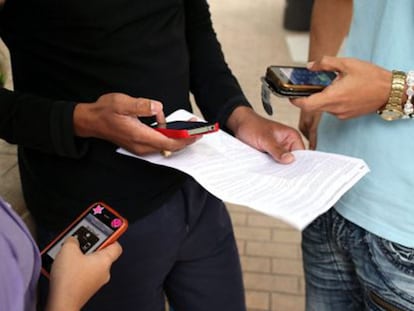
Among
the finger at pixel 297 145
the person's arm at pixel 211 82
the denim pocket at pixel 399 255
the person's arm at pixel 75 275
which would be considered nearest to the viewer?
the person's arm at pixel 75 275

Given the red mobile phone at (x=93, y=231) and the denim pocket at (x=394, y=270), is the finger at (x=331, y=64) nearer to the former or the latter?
the denim pocket at (x=394, y=270)

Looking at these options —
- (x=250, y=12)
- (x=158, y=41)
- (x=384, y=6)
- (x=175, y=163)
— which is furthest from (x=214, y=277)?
(x=250, y=12)

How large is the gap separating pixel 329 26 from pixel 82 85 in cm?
51

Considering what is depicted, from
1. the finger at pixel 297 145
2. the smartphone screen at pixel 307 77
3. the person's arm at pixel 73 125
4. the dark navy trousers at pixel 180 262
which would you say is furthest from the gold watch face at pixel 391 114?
the dark navy trousers at pixel 180 262

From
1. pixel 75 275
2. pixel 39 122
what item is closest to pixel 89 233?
pixel 75 275

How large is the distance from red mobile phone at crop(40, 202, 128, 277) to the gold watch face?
45 centimetres

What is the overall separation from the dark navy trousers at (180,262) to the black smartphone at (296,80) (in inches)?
13.0

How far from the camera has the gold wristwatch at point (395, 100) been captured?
2.66 ft

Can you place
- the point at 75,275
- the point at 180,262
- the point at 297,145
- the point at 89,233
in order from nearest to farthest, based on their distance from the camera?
the point at 75,275, the point at 89,233, the point at 297,145, the point at 180,262

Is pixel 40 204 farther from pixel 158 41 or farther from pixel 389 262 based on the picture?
pixel 389 262

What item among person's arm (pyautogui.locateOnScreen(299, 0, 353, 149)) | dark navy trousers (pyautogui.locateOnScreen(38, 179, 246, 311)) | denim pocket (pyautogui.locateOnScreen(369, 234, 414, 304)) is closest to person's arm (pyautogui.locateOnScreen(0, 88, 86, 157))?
dark navy trousers (pyautogui.locateOnScreen(38, 179, 246, 311))

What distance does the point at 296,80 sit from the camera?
2.86ft

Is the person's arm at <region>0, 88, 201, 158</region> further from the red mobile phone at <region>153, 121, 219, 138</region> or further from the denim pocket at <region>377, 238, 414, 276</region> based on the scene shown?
the denim pocket at <region>377, 238, 414, 276</region>

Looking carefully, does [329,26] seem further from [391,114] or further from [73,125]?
[73,125]
